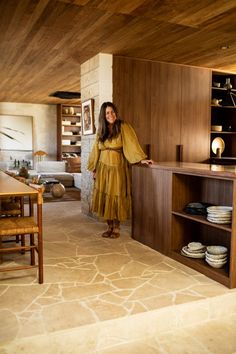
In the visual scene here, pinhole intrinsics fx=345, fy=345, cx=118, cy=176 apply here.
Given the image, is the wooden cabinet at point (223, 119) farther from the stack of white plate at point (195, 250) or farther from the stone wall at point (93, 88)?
the stack of white plate at point (195, 250)

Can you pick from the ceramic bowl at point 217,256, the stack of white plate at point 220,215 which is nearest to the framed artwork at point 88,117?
the stack of white plate at point 220,215

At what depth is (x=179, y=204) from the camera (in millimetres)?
3189

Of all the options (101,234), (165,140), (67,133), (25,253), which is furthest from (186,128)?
(67,133)

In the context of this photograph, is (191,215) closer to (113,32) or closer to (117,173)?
(117,173)

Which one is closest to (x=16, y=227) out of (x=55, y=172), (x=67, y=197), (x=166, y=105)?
(x=166, y=105)

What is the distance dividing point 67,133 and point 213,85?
17.9 ft

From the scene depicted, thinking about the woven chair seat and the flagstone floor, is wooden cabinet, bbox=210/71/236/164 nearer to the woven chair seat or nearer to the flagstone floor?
the flagstone floor

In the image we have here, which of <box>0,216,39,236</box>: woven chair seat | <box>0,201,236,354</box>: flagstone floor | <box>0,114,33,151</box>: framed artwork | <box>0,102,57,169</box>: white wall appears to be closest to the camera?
<box>0,201,236,354</box>: flagstone floor

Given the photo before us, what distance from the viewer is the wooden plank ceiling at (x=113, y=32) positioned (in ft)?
9.88

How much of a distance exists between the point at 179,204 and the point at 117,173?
90cm

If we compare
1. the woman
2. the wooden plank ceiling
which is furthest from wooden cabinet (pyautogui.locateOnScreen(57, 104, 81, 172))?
the woman

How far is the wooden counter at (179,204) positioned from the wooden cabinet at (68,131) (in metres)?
6.65

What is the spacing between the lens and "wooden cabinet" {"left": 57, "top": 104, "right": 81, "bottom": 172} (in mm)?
10195

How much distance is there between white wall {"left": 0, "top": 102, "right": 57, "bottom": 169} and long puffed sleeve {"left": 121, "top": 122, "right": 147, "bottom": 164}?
A: 699 centimetres
